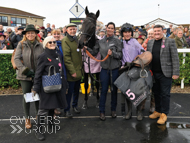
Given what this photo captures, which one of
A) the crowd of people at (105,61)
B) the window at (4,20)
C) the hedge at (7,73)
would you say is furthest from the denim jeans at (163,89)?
the window at (4,20)

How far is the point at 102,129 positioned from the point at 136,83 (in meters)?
1.30

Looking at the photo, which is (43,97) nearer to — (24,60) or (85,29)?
(24,60)

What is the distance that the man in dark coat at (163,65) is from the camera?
386 cm

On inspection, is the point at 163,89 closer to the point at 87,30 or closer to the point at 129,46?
the point at 129,46

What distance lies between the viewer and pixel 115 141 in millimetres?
3229

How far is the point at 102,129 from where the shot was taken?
12.2 feet

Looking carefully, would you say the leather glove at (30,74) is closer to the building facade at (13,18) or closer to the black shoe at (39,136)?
the black shoe at (39,136)

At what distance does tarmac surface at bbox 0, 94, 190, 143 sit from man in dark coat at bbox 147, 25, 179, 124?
0.42 m

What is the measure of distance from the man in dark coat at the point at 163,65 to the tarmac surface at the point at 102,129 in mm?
417

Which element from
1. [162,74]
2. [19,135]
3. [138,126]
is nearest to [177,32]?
[162,74]

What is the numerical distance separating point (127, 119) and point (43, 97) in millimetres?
2170

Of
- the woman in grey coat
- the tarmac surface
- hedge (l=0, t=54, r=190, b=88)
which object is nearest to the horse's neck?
the woman in grey coat

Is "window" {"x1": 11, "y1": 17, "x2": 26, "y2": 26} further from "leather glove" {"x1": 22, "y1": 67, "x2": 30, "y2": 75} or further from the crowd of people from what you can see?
"leather glove" {"x1": 22, "y1": 67, "x2": 30, "y2": 75}

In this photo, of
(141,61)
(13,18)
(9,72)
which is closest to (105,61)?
(141,61)
